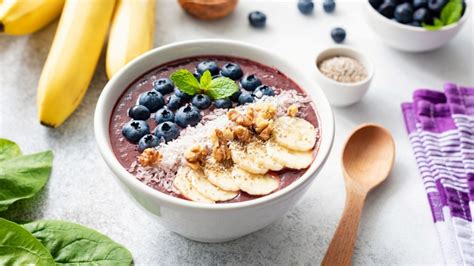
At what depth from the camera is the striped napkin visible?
184cm

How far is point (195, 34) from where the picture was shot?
2.57m

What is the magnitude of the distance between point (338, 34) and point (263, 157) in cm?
105

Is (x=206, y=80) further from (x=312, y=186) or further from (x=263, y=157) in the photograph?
(x=312, y=186)

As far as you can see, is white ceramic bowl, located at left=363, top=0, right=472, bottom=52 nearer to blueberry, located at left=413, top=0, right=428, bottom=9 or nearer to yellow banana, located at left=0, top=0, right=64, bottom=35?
blueberry, located at left=413, top=0, right=428, bottom=9

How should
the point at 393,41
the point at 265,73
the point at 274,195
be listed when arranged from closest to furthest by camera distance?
the point at 274,195 < the point at 265,73 < the point at 393,41

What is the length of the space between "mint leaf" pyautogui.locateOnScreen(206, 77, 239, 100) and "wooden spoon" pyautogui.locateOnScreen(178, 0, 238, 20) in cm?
83

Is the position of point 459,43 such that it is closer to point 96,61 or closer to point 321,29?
point 321,29

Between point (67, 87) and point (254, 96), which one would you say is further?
point (67, 87)

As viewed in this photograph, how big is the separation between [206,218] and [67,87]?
861 millimetres

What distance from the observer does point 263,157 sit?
5.46 ft

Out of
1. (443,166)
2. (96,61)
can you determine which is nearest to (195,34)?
(96,61)

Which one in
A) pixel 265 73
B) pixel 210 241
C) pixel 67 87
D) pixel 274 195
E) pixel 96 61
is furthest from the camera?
pixel 96 61

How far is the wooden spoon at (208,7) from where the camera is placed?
256cm

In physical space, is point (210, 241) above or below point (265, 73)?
below
